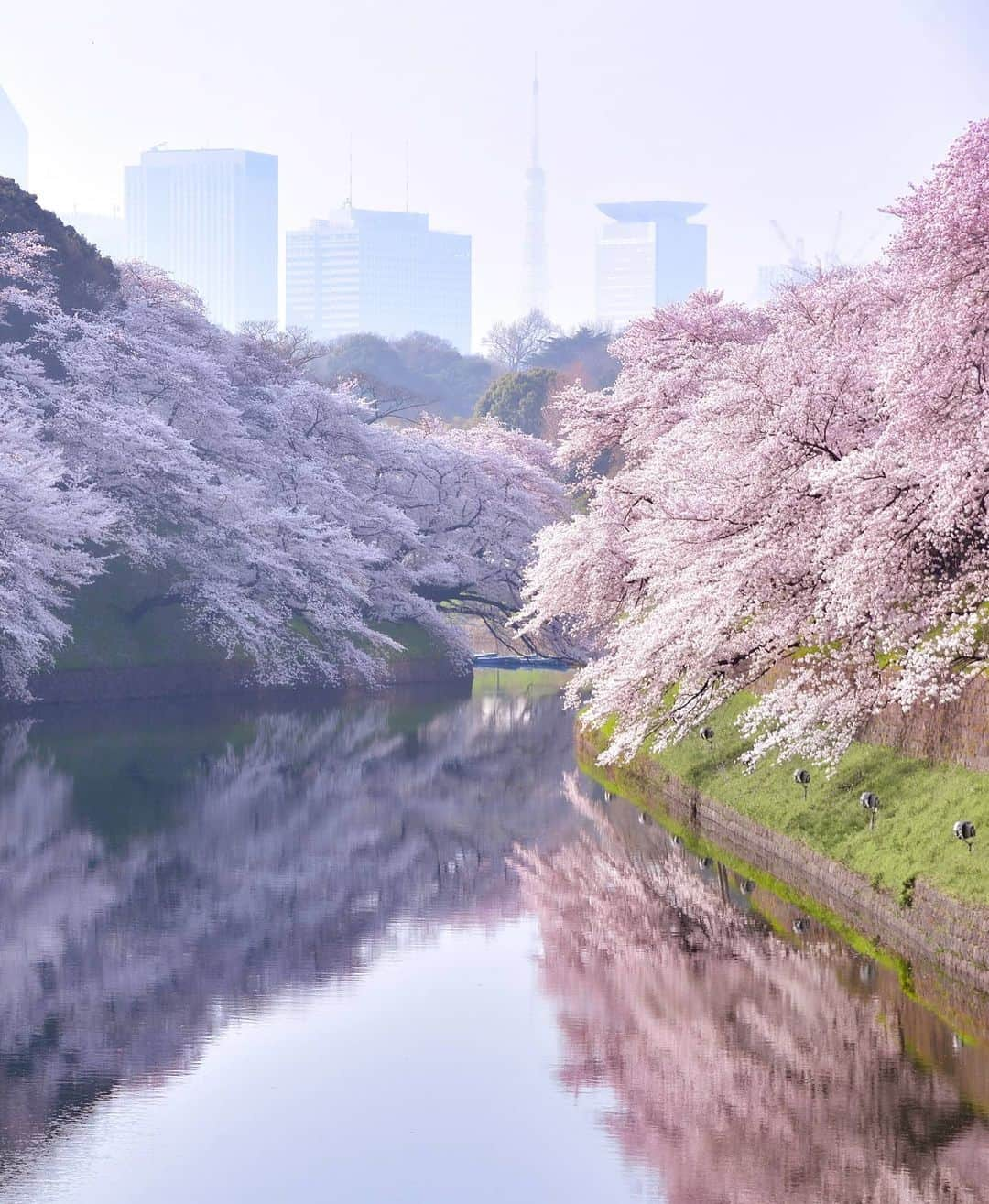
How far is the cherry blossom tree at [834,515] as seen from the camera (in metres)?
18.7

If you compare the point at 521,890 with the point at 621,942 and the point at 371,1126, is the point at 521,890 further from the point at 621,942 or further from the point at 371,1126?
the point at 371,1126

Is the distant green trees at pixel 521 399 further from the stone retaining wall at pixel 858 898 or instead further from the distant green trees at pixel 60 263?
the stone retaining wall at pixel 858 898

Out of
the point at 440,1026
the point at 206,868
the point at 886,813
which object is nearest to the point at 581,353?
the point at 206,868

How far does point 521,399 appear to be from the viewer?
98188 millimetres

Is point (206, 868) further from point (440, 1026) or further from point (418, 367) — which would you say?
point (418, 367)

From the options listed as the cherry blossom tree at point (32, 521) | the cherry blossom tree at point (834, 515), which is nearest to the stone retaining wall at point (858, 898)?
the cherry blossom tree at point (834, 515)

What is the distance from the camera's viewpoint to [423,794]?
101 ft

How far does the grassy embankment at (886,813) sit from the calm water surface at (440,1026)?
998 mm

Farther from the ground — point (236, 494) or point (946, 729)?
point (236, 494)

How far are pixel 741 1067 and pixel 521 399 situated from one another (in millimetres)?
85220

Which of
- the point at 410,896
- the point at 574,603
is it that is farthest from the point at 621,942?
the point at 574,603

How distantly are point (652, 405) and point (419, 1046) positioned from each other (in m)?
24.6

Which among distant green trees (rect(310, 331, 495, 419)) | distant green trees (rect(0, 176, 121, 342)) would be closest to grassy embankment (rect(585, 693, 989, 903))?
distant green trees (rect(0, 176, 121, 342))

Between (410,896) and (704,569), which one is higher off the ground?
(704,569)
